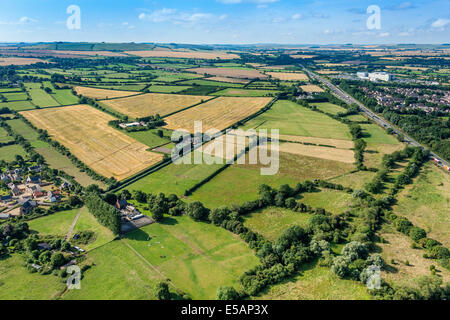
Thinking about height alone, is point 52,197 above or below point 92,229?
above

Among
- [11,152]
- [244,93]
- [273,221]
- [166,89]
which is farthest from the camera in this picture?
[166,89]

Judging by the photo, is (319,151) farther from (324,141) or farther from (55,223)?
(55,223)

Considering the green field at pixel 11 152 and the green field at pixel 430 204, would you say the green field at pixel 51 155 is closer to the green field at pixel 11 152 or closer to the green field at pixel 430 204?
the green field at pixel 11 152

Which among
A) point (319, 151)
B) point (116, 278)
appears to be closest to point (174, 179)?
point (116, 278)

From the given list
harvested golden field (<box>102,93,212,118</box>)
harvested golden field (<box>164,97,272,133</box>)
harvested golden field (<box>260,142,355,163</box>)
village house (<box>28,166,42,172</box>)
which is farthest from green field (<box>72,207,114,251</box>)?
harvested golden field (<box>102,93,212,118</box>)

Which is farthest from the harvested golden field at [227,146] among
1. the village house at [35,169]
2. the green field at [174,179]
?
the village house at [35,169]

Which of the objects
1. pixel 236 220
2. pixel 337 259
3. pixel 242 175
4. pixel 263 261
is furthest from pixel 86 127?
pixel 337 259
